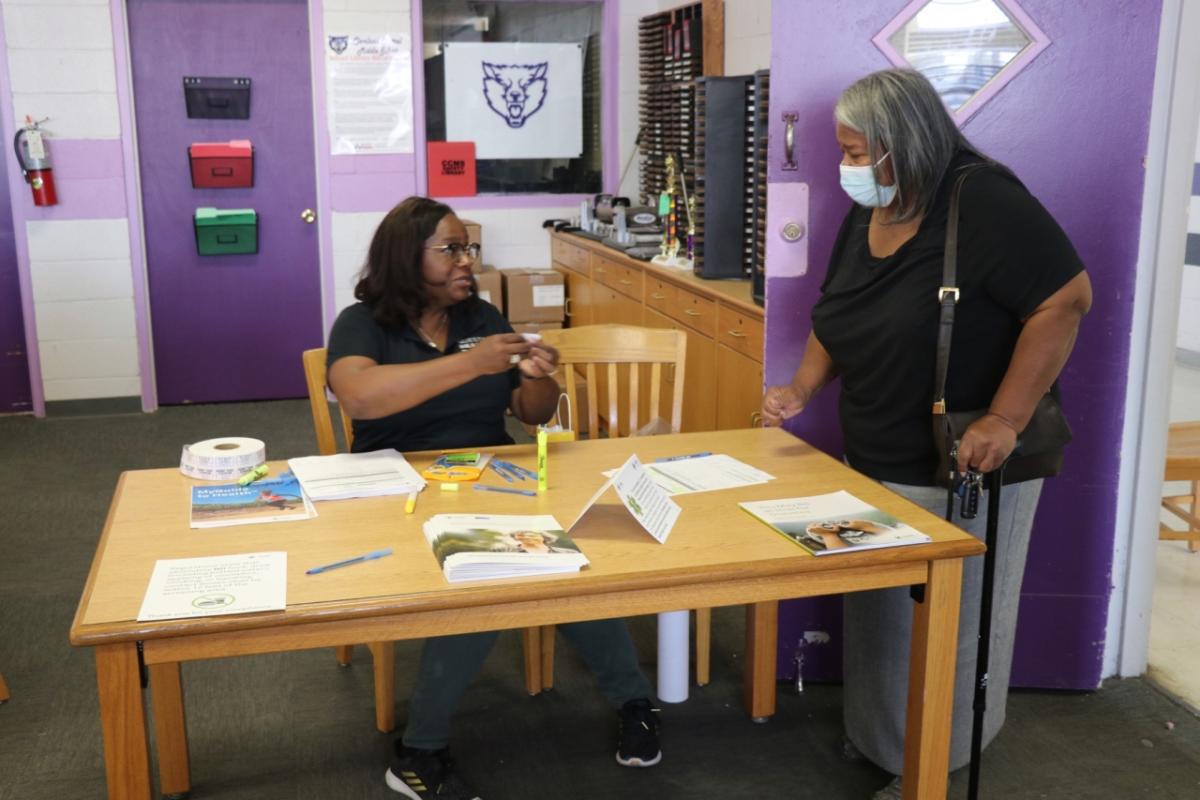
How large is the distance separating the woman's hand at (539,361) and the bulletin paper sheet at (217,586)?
29.3 inches

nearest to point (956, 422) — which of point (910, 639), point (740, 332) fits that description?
point (910, 639)

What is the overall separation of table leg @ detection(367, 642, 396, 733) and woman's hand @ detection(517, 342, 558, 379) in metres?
0.68

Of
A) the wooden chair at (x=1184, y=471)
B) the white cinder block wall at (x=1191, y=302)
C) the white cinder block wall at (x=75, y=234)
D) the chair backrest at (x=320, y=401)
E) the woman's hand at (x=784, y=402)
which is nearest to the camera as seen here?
the woman's hand at (x=784, y=402)

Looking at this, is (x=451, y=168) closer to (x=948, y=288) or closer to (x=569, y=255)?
(x=569, y=255)

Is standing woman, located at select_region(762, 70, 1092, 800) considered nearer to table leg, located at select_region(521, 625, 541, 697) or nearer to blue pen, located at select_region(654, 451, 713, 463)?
blue pen, located at select_region(654, 451, 713, 463)

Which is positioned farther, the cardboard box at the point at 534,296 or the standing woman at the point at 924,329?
the cardboard box at the point at 534,296

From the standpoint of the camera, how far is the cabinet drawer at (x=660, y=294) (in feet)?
14.3

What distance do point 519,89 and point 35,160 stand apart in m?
2.39

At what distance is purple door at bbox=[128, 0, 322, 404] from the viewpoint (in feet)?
18.4

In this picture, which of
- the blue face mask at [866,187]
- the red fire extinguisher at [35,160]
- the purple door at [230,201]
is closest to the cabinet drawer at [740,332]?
the blue face mask at [866,187]

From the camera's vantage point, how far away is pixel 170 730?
2.37 m

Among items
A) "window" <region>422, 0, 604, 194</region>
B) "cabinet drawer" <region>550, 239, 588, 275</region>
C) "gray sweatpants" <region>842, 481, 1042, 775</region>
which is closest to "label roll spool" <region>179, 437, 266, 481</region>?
"gray sweatpants" <region>842, 481, 1042, 775</region>

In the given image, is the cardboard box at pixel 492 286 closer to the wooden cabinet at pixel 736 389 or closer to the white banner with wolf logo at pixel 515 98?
the white banner with wolf logo at pixel 515 98

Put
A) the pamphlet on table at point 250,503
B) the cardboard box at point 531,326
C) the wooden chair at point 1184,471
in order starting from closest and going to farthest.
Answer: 1. the pamphlet on table at point 250,503
2. the wooden chair at point 1184,471
3. the cardboard box at point 531,326
